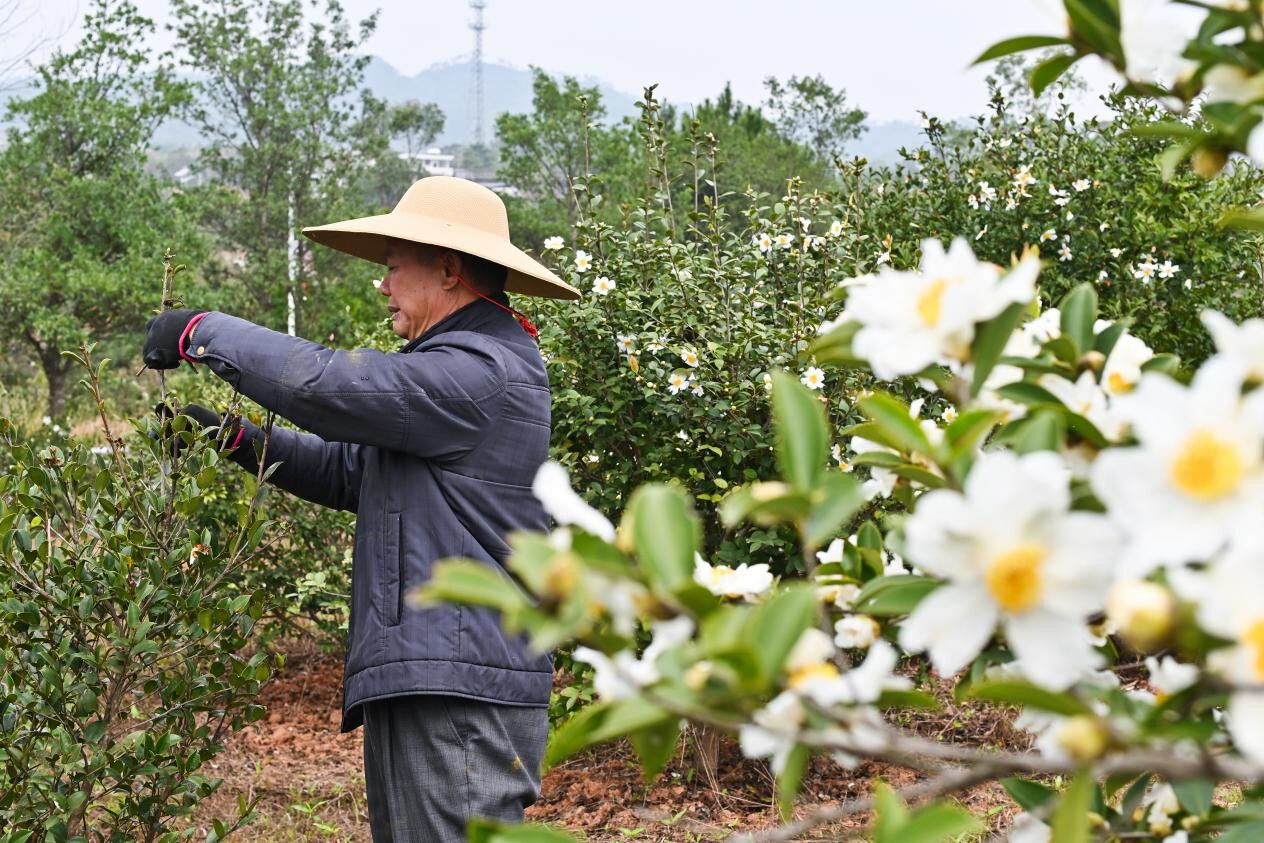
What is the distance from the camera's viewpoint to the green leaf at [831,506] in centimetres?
78

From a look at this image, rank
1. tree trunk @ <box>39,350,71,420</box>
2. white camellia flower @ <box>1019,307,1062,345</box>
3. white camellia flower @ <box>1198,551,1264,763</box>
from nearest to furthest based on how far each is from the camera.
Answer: white camellia flower @ <box>1198,551,1264,763</box>, white camellia flower @ <box>1019,307,1062,345</box>, tree trunk @ <box>39,350,71,420</box>

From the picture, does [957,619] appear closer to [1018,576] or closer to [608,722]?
[1018,576]

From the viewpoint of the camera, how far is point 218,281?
55.1ft

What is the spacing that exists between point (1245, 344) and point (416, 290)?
2093 millimetres

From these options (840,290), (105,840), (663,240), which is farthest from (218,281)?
(840,290)

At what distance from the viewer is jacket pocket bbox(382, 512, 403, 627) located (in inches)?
94.1

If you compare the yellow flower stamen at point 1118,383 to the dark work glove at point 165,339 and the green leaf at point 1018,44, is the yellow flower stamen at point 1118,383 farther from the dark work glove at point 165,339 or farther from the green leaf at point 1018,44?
the dark work glove at point 165,339

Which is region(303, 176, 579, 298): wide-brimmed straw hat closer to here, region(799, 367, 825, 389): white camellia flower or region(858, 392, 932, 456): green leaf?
region(799, 367, 825, 389): white camellia flower

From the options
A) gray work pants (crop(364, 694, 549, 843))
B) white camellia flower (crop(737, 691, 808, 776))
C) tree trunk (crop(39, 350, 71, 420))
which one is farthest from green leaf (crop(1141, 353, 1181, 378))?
tree trunk (crop(39, 350, 71, 420))

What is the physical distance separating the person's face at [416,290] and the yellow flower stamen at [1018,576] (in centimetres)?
209

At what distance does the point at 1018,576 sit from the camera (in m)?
0.69

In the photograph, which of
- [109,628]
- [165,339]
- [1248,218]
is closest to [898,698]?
[1248,218]

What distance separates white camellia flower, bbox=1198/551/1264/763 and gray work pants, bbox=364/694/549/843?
194 cm

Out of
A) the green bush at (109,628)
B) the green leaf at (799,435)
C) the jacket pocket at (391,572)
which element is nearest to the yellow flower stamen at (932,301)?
the green leaf at (799,435)
